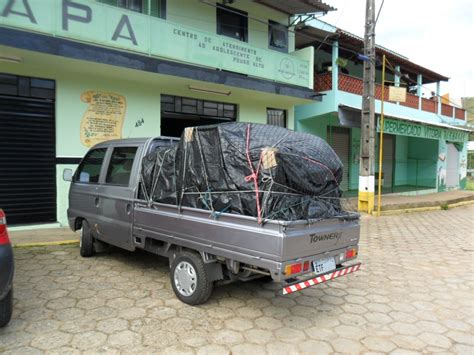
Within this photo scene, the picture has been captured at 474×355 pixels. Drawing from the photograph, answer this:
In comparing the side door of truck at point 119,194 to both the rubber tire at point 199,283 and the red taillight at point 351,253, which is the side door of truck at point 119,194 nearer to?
the rubber tire at point 199,283

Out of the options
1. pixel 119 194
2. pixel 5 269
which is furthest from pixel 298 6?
pixel 5 269

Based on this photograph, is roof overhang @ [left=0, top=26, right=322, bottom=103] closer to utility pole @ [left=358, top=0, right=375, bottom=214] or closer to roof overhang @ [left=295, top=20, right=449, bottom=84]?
utility pole @ [left=358, top=0, right=375, bottom=214]

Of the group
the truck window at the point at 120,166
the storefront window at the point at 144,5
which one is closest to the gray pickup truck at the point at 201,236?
the truck window at the point at 120,166

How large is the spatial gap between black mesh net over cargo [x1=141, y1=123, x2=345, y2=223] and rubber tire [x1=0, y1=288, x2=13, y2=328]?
1730 millimetres

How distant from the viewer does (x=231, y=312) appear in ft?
12.6

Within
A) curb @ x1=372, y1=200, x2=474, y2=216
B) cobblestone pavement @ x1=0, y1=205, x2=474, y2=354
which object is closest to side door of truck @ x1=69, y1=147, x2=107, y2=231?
cobblestone pavement @ x1=0, y1=205, x2=474, y2=354

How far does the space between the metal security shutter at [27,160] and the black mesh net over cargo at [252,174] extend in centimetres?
479

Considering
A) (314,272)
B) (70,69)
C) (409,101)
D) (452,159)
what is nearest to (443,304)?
(314,272)

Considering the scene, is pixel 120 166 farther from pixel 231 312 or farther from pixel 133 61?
pixel 133 61

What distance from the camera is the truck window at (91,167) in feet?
18.0

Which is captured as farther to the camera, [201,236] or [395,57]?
[395,57]

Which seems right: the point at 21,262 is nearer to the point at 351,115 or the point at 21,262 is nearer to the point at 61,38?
the point at 61,38

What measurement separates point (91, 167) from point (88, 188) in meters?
0.38

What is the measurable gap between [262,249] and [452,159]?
20.9 metres
